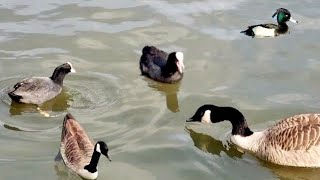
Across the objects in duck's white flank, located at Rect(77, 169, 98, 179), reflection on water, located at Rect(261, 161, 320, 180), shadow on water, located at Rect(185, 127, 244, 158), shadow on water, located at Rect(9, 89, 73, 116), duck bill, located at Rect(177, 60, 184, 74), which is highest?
duck bill, located at Rect(177, 60, 184, 74)

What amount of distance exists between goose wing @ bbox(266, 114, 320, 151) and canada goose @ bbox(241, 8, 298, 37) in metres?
4.40

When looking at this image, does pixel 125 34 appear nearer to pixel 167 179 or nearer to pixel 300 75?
pixel 300 75

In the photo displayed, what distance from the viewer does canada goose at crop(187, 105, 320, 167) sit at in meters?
8.66

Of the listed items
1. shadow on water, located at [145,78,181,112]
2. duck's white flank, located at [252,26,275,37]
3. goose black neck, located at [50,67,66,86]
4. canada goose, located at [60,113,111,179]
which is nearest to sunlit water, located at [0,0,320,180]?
shadow on water, located at [145,78,181,112]

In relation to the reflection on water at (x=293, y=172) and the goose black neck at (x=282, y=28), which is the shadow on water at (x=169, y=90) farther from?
the goose black neck at (x=282, y=28)

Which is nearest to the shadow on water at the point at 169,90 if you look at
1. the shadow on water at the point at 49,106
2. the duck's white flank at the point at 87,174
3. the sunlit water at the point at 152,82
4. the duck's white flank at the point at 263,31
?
the sunlit water at the point at 152,82

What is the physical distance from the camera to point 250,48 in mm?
12734

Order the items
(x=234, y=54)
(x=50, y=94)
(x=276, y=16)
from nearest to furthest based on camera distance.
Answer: (x=50, y=94), (x=234, y=54), (x=276, y=16)

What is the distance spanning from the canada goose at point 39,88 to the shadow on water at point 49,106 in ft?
0.32

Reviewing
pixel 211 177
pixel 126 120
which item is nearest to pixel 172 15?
pixel 126 120

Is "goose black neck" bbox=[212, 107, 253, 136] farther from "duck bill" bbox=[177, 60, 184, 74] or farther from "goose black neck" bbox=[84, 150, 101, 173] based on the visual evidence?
"goose black neck" bbox=[84, 150, 101, 173]

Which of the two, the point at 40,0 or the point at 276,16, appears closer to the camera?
the point at 276,16

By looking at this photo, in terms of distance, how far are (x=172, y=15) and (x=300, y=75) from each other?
3.59m

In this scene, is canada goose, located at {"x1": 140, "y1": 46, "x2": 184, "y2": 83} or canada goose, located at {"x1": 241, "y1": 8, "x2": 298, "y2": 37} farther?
canada goose, located at {"x1": 241, "y1": 8, "x2": 298, "y2": 37}
